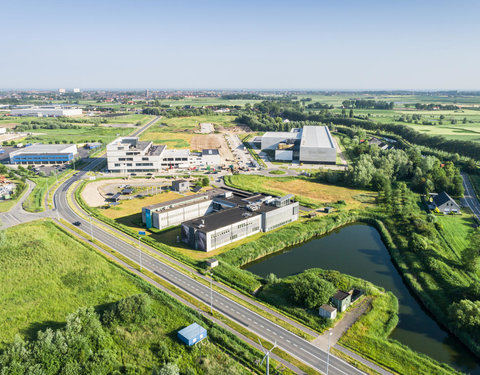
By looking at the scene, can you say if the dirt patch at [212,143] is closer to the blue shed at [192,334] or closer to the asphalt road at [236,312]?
the asphalt road at [236,312]

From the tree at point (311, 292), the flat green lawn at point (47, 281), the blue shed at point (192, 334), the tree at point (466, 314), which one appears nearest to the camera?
the blue shed at point (192, 334)

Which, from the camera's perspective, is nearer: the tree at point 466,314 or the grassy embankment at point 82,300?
the grassy embankment at point 82,300

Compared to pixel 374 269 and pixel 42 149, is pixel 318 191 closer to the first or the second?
pixel 374 269

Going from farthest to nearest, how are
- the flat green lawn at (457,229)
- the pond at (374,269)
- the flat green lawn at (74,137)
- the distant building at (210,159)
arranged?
the flat green lawn at (74,137) → the distant building at (210,159) → the flat green lawn at (457,229) → the pond at (374,269)

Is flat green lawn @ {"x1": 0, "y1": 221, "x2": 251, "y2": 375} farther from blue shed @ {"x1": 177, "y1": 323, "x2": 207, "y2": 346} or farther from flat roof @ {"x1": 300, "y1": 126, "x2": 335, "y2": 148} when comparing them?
flat roof @ {"x1": 300, "y1": 126, "x2": 335, "y2": 148}

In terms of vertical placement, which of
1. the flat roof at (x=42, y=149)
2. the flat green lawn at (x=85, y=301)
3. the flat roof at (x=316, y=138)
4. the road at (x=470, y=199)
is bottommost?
the flat green lawn at (x=85, y=301)

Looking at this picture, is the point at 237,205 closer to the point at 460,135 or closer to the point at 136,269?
the point at 136,269

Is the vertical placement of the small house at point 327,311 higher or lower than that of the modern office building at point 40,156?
lower

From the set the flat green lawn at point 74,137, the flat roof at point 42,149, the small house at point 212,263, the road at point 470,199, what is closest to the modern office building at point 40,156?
the flat roof at point 42,149
